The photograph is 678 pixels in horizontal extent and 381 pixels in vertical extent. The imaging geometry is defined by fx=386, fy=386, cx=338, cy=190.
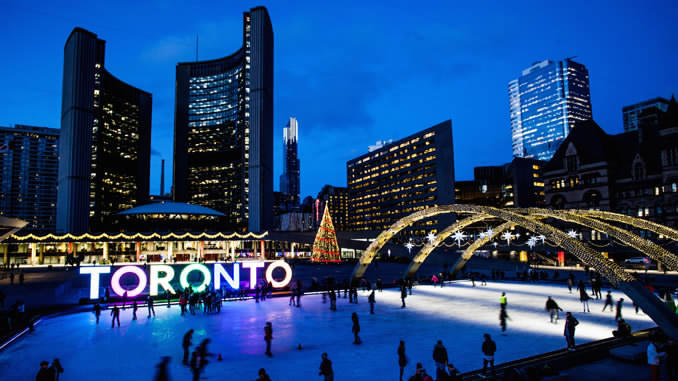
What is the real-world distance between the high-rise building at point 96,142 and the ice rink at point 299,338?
314 feet

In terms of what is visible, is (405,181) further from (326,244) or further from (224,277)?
(224,277)

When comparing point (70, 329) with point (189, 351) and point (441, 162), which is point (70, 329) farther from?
point (441, 162)

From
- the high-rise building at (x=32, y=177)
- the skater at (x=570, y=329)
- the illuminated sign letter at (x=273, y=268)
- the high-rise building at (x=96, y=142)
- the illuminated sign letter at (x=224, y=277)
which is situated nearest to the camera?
the skater at (x=570, y=329)

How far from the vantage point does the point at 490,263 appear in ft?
169

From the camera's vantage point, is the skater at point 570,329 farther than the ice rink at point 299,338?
Yes

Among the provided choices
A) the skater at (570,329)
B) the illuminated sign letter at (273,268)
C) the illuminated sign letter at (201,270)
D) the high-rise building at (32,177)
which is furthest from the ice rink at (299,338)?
the high-rise building at (32,177)

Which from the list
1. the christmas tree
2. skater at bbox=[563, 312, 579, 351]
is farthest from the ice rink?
the christmas tree

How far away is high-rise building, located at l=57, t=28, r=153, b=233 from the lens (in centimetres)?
10219

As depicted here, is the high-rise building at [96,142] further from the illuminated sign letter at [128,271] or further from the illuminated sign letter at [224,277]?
the illuminated sign letter at [224,277]

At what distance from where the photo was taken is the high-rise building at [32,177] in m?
188

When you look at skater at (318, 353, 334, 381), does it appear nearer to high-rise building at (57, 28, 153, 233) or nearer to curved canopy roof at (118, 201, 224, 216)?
curved canopy roof at (118, 201, 224, 216)

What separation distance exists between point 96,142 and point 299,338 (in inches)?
6010

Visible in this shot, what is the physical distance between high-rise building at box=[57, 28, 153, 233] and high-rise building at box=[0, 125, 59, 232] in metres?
66.8

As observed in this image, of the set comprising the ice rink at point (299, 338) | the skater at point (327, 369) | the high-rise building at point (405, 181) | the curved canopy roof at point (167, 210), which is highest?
the high-rise building at point (405, 181)
